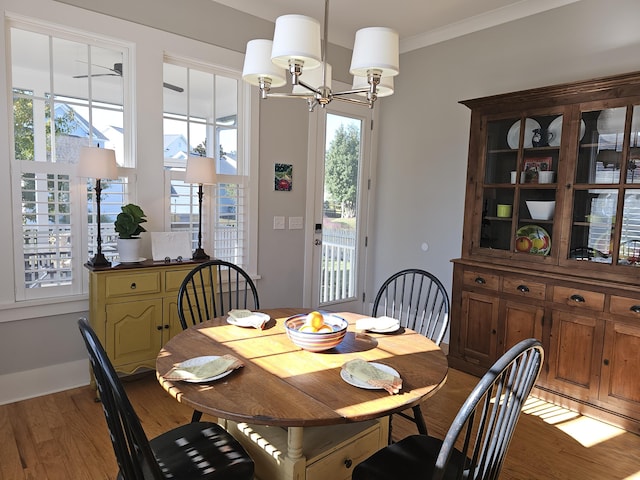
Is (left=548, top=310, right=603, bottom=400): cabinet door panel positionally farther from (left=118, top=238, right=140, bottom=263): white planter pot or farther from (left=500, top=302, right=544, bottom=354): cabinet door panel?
(left=118, top=238, right=140, bottom=263): white planter pot

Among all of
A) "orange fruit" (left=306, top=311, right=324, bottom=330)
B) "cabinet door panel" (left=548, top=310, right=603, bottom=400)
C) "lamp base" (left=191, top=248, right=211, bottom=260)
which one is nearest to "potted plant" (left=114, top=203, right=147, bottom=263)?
"lamp base" (left=191, top=248, right=211, bottom=260)

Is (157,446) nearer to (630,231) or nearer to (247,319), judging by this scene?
(247,319)

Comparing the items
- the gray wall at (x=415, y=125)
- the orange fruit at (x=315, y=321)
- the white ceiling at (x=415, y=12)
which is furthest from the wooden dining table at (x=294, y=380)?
the white ceiling at (x=415, y=12)

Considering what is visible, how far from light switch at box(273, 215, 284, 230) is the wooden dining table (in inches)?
75.3

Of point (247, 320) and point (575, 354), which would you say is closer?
point (247, 320)

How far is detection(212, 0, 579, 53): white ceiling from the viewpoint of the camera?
3467 mm

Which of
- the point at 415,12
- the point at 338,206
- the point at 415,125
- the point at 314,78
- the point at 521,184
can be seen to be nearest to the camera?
the point at 314,78

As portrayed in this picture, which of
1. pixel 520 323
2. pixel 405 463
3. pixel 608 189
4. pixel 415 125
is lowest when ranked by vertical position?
pixel 405 463

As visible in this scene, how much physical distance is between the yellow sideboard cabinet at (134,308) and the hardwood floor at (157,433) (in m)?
0.30

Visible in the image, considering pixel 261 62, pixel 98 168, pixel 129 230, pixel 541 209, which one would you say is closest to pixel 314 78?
pixel 261 62

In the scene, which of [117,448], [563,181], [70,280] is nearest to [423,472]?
[117,448]

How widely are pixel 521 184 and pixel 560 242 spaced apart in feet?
1.67

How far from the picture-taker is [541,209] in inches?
122

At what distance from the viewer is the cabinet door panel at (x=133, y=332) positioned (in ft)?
9.20
